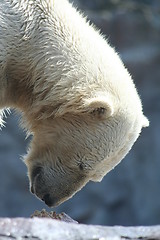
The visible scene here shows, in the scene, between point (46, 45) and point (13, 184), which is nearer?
point (46, 45)

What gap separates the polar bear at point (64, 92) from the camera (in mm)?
3363

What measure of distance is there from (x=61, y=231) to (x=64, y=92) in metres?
1.39

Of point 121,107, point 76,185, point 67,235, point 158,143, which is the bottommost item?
point 67,235

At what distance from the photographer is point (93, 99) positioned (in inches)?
131

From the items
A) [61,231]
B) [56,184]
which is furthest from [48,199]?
[61,231]

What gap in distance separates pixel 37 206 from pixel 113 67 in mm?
4975

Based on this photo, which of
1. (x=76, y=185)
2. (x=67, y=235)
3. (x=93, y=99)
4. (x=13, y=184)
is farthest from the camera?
(x=13, y=184)

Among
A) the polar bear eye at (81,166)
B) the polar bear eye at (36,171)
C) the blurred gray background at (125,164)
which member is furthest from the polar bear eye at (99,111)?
the blurred gray background at (125,164)

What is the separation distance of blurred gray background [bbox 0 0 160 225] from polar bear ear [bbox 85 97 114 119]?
465 cm

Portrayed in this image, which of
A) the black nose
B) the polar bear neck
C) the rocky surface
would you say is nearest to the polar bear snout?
the black nose

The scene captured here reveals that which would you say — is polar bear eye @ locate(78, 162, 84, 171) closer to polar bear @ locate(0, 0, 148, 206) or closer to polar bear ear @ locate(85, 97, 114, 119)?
polar bear @ locate(0, 0, 148, 206)

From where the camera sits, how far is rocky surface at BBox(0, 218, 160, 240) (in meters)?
2.06

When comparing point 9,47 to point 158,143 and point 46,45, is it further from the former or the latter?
point 158,143

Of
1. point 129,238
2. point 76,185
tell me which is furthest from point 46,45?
point 129,238
